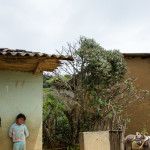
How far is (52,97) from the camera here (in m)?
9.95

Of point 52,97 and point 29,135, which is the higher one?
point 52,97

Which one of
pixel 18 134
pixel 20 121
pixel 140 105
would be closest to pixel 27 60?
pixel 20 121

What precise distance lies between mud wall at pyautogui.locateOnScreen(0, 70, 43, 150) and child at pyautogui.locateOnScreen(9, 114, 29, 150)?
7.5 inches

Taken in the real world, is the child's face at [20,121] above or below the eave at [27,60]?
below

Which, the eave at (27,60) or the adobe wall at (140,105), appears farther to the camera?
the adobe wall at (140,105)

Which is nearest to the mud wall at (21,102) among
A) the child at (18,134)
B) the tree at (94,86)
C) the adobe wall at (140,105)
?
the child at (18,134)

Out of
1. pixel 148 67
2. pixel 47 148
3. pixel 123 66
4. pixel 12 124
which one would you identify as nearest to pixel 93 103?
pixel 123 66

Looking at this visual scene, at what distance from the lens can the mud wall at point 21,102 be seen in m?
5.85

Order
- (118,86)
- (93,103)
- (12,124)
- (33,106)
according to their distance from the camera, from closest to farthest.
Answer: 1. (12,124)
2. (33,106)
3. (93,103)
4. (118,86)

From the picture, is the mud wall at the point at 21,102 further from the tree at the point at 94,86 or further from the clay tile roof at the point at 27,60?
the tree at the point at 94,86

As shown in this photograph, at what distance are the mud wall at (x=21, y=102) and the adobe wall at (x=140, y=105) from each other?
6.59 meters

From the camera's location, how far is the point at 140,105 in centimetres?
1157

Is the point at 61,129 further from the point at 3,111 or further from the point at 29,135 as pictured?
the point at 3,111

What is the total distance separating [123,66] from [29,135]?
503 cm
